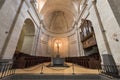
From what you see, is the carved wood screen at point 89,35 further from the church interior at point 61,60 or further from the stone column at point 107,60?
the stone column at point 107,60

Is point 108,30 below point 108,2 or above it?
below

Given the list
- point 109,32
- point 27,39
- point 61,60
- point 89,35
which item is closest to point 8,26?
point 61,60

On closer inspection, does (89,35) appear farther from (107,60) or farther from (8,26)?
(8,26)

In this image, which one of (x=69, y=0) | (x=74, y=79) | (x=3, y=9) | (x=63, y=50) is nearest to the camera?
(x=74, y=79)

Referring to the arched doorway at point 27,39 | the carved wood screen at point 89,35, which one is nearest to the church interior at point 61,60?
the arched doorway at point 27,39

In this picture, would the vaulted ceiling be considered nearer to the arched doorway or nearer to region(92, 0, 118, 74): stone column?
the arched doorway

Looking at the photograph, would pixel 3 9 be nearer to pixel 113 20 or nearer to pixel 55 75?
pixel 55 75

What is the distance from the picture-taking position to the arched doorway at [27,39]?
10.7 meters

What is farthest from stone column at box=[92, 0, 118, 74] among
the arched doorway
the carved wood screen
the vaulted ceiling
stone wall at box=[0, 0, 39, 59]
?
the vaulted ceiling

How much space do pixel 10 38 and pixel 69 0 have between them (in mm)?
11818

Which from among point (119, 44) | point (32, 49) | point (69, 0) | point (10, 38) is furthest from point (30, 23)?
point (119, 44)

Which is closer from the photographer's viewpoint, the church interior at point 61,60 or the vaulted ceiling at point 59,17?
the church interior at point 61,60

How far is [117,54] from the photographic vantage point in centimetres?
455

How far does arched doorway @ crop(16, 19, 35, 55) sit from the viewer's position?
10.7 metres
